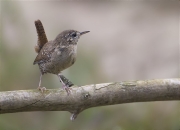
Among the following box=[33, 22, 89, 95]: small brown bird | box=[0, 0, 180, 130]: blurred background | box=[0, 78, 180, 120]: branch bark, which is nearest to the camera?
box=[0, 78, 180, 120]: branch bark

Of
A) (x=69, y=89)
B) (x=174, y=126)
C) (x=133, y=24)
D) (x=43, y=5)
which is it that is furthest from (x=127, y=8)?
(x=69, y=89)

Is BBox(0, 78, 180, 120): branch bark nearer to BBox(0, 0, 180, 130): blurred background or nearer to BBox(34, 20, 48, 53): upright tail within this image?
BBox(34, 20, 48, 53): upright tail

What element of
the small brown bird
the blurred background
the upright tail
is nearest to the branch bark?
the small brown bird

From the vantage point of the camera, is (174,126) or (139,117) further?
(139,117)

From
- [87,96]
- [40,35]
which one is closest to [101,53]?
[40,35]

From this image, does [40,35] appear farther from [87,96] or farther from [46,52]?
[87,96]

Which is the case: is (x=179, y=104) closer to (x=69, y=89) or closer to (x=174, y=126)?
(x=174, y=126)

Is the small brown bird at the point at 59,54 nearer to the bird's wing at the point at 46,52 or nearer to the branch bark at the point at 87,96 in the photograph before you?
the bird's wing at the point at 46,52
